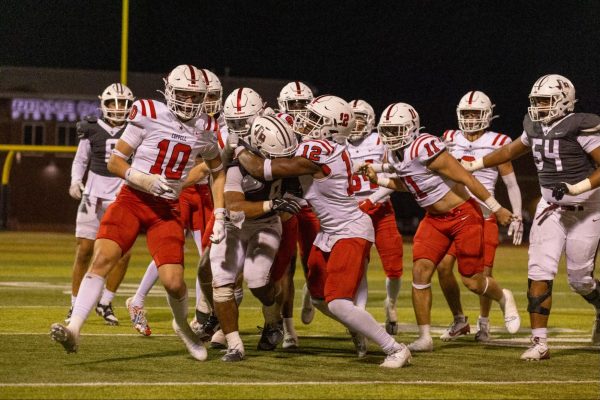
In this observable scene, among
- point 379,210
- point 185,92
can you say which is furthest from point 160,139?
point 379,210

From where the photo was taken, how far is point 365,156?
9.76 m

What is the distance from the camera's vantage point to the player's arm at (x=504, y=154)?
26.9 ft

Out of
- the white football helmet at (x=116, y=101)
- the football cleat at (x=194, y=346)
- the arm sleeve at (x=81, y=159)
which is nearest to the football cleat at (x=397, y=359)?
the football cleat at (x=194, y=346)

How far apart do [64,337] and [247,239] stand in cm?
153

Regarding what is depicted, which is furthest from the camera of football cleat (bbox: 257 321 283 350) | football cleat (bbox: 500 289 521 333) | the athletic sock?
football cleat (bbox: 500 289 521 333)

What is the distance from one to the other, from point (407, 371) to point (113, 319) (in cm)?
337

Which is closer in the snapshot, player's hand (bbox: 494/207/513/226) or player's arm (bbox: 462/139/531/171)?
player's hand (bbox: 494/207/513/226)

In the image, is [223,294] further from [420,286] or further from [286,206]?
[420,286]

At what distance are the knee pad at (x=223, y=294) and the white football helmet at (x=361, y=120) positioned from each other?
2.73 m

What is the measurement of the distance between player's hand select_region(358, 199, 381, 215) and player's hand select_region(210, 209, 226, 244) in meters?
2.29

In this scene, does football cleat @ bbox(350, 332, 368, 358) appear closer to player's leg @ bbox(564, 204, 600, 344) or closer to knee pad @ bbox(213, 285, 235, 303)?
knee pad @ bbox(213, 285, 235, 303)

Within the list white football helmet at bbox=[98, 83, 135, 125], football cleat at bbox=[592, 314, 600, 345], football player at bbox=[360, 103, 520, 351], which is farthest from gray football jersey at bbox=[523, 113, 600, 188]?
white football helmet at bbox=[98, 83, 135, 125]

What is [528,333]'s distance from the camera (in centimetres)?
966

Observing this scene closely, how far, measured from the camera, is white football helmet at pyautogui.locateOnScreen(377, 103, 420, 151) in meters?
8.14
